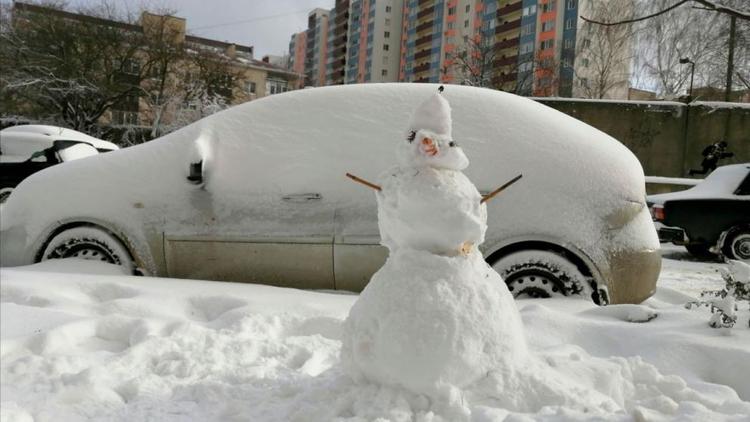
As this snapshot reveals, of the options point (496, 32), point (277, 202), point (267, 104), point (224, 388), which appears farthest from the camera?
point (496, 32)

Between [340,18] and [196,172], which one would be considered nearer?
[196,172]

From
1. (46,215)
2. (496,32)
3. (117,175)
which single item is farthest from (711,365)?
(496,32)

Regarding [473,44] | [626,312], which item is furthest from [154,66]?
[626,312]

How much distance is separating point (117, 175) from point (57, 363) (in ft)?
6.08

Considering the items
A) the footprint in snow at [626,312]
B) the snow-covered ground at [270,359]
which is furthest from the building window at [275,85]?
the footprint in snow at [626,312]

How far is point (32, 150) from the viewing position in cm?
1112

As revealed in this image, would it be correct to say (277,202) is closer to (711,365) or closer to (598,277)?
(598,277)

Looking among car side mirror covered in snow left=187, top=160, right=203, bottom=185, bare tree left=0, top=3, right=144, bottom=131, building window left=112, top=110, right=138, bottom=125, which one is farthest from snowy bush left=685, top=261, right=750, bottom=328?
building window left=112, top=110, right=138, bottom=125

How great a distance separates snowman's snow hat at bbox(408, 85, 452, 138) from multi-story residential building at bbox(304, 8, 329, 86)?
9407 cm

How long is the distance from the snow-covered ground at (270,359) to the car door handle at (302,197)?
2.18ft

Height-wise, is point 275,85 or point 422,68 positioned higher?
point 422,68

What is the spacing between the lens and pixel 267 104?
4.27 m

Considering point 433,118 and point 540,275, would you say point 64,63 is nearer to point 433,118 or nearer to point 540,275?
point 540,275

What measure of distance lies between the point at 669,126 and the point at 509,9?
4358 centimetres
